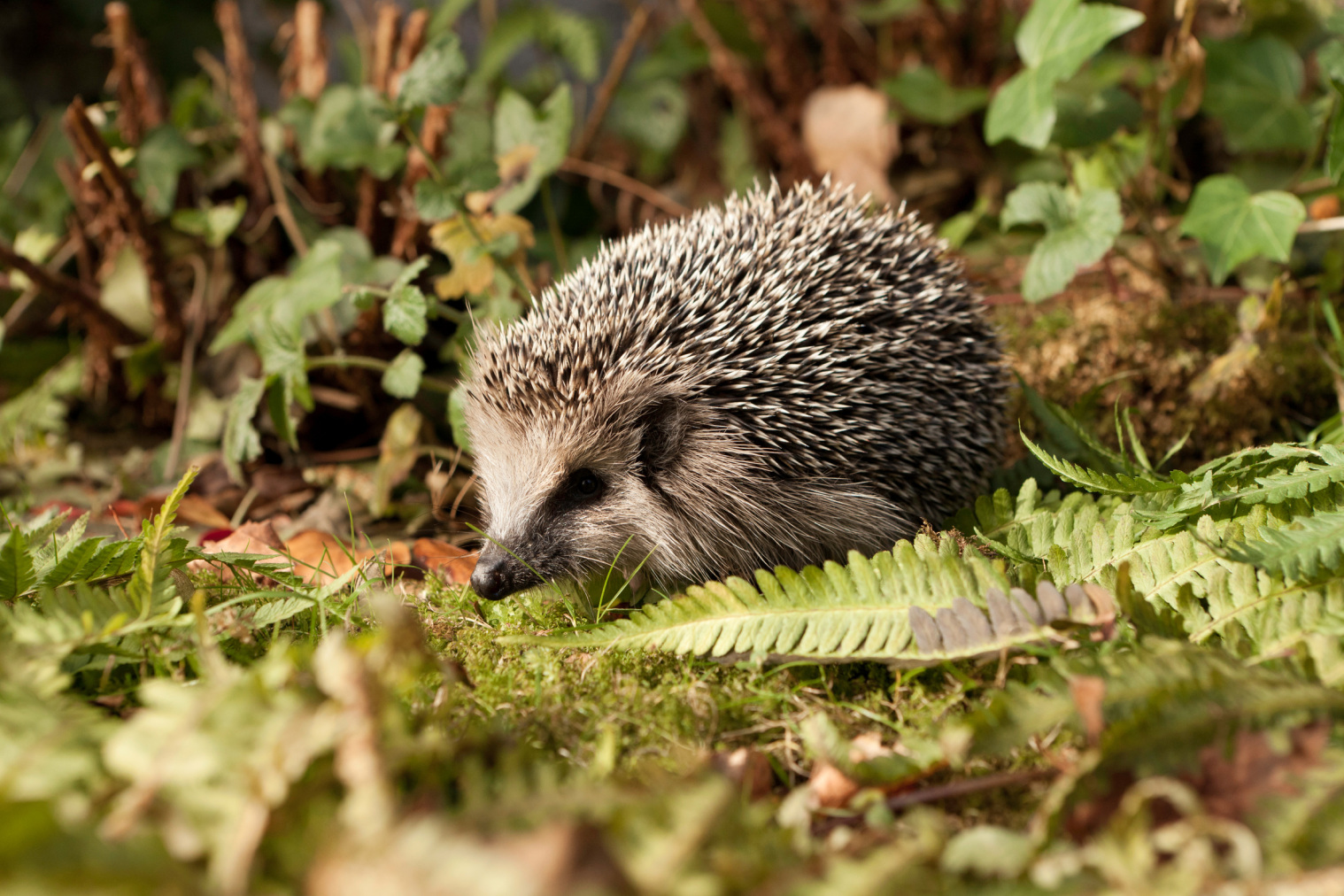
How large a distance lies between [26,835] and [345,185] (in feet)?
13.2

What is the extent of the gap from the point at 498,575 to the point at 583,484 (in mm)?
442

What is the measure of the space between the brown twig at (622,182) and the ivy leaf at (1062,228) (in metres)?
1.90

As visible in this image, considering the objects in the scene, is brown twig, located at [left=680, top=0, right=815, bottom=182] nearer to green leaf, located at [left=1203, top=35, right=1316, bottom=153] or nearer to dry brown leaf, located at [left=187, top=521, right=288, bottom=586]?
green leaf, located at [left=1203, top=35, right=1316, bottom=153]

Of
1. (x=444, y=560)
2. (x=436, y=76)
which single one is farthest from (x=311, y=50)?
(x=444, y=560)

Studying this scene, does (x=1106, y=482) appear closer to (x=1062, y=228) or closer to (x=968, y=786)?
(x=968, y=786)

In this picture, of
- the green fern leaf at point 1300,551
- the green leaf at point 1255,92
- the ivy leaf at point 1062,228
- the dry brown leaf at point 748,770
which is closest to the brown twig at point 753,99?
the ivy leaf at point 1062,228

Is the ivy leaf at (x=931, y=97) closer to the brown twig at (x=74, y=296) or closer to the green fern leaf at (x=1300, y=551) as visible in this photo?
the green fern leaf at (x=1300, y=551)

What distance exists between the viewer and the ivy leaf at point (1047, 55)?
3252mm

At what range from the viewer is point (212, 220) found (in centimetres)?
407

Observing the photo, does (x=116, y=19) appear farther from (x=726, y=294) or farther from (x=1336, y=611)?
(x=1336, y=611)

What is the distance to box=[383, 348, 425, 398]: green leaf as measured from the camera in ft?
10.5

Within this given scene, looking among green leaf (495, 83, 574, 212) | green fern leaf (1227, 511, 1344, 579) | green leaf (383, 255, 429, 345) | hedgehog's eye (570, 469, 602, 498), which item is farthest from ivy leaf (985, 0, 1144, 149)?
green leaf (383, 255, 429, 345)

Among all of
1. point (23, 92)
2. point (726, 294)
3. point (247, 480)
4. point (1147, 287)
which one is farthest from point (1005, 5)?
point (23, 92)

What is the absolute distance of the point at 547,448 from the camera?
279 centimetres
